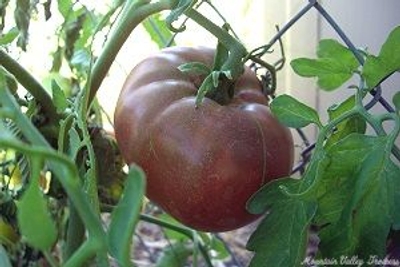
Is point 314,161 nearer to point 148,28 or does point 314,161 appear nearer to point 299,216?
point 299,216

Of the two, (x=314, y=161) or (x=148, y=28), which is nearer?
(x=314, y=161)

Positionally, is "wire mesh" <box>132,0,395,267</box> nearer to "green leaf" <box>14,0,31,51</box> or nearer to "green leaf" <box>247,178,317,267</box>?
"green leaf" <box>247,178,317,267</box>

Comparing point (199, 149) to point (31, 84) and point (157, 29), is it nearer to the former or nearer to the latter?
point (31, 84)

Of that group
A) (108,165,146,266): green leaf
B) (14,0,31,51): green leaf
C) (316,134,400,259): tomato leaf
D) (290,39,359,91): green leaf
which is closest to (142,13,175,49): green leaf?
(14,0,31,51): green leaf

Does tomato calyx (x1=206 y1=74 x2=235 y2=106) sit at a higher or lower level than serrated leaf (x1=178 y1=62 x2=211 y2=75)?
lower

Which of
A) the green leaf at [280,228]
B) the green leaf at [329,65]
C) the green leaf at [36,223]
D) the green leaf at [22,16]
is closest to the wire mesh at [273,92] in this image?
Answer: the green leaf at [329,65]

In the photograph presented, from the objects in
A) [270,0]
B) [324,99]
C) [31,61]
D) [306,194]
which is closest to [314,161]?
[306,194]

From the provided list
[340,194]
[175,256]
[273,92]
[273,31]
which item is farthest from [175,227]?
[273,31]
